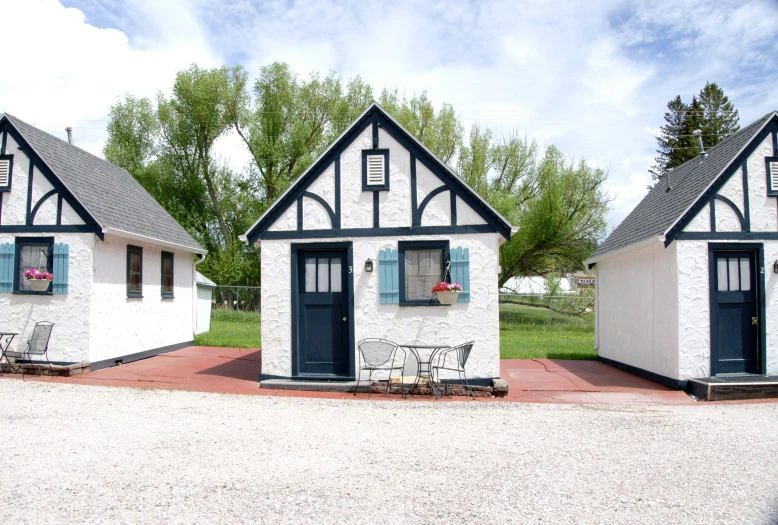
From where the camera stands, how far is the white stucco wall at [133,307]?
1188cm

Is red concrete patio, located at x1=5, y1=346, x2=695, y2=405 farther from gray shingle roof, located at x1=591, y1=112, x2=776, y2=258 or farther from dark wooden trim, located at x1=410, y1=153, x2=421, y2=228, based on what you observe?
dark wooden trim, located at x1=410, y1=153, x2=421, y2=228

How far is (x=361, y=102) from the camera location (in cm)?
2898

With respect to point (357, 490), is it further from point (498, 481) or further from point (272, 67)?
point (272, 67)

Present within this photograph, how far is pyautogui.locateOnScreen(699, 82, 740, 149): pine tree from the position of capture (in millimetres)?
36562

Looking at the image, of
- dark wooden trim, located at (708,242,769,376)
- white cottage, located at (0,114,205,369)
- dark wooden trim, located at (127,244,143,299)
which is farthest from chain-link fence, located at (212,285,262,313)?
dark wooden trim, located at (708,242,769,376)

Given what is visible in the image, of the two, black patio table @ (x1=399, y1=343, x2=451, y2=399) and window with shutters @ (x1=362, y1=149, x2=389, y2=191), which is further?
window with shutters @ (x1=362, y1=149, x2=389, y2=191)

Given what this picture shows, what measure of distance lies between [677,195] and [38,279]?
12845 millimetres

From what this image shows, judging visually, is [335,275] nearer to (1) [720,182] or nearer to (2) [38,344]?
(2) [38,344]

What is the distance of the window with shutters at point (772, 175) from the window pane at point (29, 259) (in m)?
14.0

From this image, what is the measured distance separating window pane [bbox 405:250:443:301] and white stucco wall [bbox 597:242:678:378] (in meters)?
4.29

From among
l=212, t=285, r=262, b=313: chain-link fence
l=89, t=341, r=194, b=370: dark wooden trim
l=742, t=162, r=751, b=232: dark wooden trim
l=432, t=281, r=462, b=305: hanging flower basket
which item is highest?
l=742, t=162, r=751, b=232: dark wooden trim

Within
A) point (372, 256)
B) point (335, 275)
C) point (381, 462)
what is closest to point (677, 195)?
point (372, 256)

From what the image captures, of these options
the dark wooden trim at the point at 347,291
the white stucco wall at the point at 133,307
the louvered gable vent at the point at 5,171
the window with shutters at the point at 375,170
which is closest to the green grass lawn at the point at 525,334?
the white stucco wall at the point at 133,307

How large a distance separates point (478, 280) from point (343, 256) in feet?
8.06
